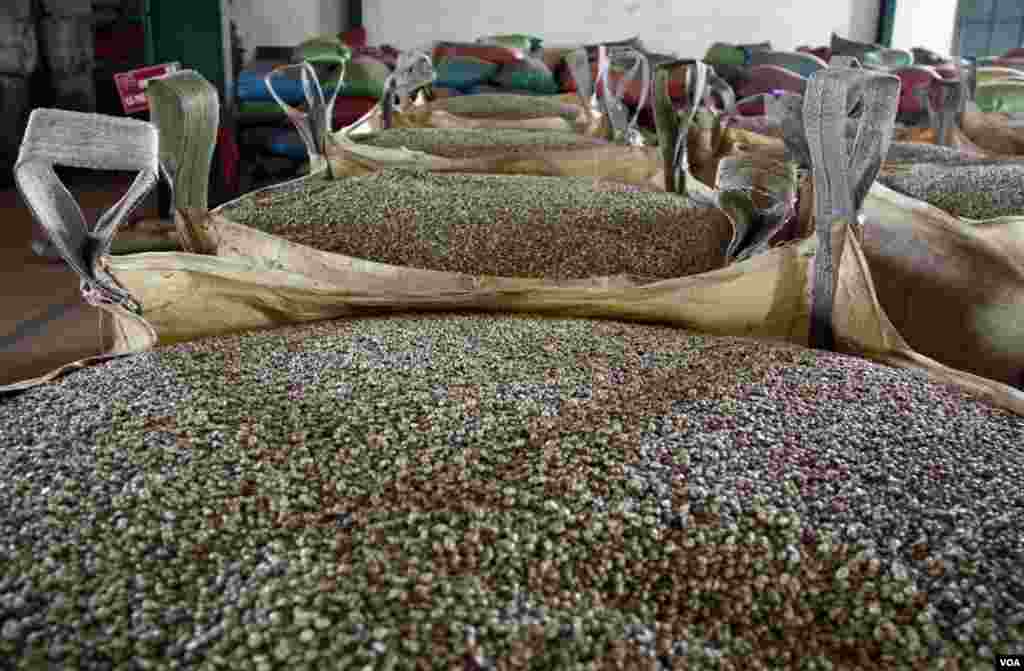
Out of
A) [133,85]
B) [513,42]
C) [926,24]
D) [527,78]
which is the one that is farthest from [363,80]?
[926,24]

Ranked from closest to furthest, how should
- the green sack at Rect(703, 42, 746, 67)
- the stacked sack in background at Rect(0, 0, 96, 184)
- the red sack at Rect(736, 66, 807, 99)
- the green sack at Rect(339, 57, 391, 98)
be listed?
the red sack at Rect(736, 66, 807, 99) < the green sack at Rect(339, 57, 391, 98) < the green sack at Rect(703, 42, 746, 67) < the stacked sack in background at Rect(0, 0, 96, 184)

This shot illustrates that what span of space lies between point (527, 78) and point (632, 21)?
2.49m

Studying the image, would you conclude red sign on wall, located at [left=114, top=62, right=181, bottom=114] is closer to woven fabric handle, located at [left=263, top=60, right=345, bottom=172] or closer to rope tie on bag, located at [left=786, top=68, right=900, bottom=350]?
woven fabric handle, located at [left=263, top=60, right=345, bottom=172]

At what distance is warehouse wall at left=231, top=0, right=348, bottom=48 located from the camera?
6.27 meters

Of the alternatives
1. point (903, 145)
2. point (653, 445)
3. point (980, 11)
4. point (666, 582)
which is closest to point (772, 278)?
point (653, 445)

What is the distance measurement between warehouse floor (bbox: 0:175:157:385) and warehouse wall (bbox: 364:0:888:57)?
10.5ft

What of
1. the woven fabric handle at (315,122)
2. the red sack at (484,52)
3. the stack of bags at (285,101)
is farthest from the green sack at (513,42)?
the woven fabric handle at (315,122)

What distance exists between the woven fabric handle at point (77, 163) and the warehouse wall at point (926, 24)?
6434 millimetres

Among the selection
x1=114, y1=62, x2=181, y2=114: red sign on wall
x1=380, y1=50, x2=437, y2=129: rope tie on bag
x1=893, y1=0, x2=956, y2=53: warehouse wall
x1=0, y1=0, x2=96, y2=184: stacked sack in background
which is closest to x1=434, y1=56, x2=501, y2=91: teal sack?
x1=114, y1=62, x2=181, y2=114: red sign on wall

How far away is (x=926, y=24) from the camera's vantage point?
623 cm

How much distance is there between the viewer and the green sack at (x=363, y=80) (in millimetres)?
4383

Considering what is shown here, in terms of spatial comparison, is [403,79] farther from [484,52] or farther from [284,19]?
[284,19]

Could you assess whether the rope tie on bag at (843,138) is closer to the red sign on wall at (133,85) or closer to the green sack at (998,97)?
the green sack at (998,97)

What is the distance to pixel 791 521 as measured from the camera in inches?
22.1
